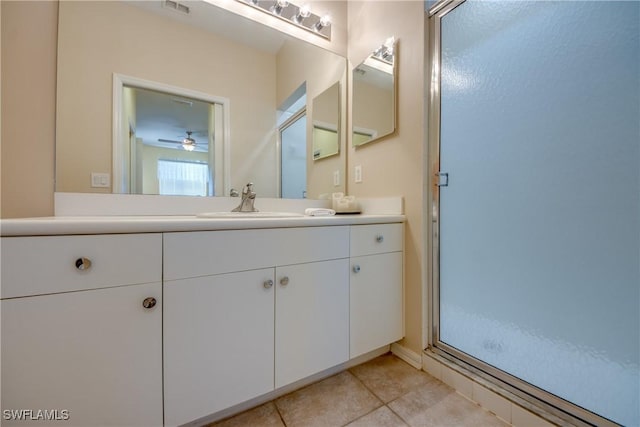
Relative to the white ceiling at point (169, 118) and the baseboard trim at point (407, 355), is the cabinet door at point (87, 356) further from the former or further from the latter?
the baseboard trim at point (407, 355)

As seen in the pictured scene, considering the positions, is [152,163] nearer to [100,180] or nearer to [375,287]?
[100,180]

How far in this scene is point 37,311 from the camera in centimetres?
66

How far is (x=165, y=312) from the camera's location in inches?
31.6

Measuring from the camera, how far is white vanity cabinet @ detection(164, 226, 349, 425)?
2.71 ft

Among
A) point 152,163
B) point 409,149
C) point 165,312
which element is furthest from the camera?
point 409,149

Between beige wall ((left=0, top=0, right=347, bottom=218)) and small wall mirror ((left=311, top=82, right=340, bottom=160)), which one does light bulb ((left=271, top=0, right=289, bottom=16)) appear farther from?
beige wall ((left=0, top=0, right=347, bottom=218))

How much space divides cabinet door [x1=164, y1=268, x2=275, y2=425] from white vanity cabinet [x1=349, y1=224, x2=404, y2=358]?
17.0 inches

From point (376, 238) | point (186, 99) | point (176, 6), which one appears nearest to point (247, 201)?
point (186, 99)

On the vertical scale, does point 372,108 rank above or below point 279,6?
below

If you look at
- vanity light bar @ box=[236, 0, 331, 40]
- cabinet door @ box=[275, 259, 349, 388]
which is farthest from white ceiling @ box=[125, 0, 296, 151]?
cabinet door @ box=[275, 259, 349, 388]

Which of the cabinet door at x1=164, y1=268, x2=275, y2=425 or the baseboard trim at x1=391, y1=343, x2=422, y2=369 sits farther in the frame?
the baseboard trim at x1=391, y1=343, x2=422, y2=369

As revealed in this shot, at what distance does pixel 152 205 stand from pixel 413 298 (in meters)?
1.39

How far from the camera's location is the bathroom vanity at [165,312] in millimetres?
665

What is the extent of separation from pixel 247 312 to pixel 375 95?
4.64 feet
